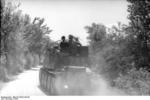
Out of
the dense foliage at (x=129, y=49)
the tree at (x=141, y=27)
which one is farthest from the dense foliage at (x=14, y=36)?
the tree at (x=141, y=27)

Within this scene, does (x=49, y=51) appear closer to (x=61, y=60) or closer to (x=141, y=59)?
(x=61, y=60)

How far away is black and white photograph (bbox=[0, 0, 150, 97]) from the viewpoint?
11.9 metres

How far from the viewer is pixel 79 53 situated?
13586mm

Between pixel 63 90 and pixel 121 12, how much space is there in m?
5.58

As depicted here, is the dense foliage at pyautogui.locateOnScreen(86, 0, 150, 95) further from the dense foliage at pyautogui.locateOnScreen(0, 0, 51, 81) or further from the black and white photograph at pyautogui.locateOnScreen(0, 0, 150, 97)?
the dense foliage at pyautogui.locateOnScreen(0, 0, 51, 81)

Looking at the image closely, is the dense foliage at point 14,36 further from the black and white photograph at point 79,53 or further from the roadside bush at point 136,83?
the roadside bush at point 136,83

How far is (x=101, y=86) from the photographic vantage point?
42.6 ft

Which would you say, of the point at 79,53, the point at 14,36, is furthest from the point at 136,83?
the point at 14,36

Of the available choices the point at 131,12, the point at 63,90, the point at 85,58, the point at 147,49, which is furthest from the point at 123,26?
the point at 63,90

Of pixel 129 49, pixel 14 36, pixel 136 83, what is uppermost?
pixel 14 36

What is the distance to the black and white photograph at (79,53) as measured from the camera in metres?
11.9

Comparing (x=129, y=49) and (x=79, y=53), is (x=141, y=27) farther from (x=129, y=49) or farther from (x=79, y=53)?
(x=79, y=53)

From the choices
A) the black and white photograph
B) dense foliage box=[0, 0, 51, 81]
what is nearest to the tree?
the black and white photograph

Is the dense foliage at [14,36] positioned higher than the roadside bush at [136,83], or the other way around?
the dense foliage at [14,36]
